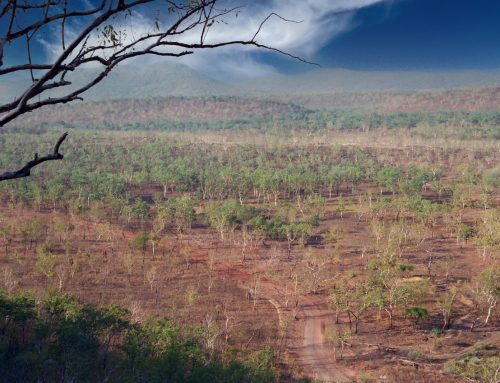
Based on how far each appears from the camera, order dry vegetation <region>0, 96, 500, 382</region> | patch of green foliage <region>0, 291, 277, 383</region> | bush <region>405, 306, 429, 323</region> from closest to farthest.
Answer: patch of green foliage <region>0, 291, 277, 383</region> < dry vegetation <region>0, 96, 500, 382</region> < bush <region>405, 306, 429, 323</region>

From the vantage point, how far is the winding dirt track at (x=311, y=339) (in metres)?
24.4

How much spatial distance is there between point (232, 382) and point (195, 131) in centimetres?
16507

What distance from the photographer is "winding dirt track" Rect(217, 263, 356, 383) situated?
80.1 feet

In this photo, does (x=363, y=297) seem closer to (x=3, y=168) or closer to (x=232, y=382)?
(x=232, y=382)

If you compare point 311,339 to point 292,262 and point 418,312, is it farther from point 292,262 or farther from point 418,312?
point 292,262

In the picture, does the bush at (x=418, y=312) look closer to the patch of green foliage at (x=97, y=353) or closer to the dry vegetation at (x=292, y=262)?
the dry vegetation at (x=292, y=262)

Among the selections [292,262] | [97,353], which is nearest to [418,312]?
[292,262]

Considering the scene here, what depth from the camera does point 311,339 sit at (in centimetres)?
2831

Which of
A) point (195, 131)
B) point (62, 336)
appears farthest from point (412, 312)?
point (195, 131)

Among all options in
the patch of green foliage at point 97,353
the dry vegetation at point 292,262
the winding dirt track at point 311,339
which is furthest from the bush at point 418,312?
the patch of green foliage at point 97,353

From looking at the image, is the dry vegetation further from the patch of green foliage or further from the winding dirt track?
the patch of green foliage

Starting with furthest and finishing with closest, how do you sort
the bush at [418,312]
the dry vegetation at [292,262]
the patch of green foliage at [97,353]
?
the bush at [418,312] → the dry vegetation at [292,262] → the patch of green foliage at [97,353]

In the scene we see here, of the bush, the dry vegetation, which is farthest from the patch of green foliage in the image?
the bush

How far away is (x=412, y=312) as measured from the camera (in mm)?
29656
